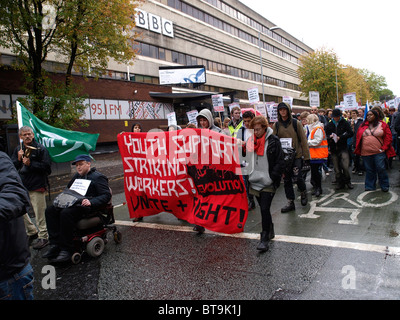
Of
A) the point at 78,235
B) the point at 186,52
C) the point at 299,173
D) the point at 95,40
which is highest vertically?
the point at 186,52

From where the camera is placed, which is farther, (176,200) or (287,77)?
(287,77)

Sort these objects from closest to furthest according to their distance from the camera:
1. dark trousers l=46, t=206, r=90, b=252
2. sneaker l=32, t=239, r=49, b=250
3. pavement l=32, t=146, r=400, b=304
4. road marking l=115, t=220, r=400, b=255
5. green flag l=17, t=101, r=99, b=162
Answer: pavement l=32, t=146, r=400, b=304, road marking l=115, t=220, r=400, b=255, dark trousers l=46, t=206, r=90, b=252, sneaker l=32, t=239, r=49, b=250, green flag l=17, t=101, r=99, b=162

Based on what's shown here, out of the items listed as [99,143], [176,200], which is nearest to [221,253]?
[176,200]

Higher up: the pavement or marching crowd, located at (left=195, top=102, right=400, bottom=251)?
marching crowd, located at (left=195, top=102, right=400, bottom=251)

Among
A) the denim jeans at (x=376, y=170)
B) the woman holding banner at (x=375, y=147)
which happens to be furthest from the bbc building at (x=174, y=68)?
the denim jeans at (x=376, y=170)

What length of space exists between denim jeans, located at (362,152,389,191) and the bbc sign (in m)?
26.5

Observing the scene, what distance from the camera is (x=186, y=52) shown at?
35938mm

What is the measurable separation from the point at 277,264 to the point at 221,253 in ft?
2.71

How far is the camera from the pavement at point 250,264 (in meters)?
3.28

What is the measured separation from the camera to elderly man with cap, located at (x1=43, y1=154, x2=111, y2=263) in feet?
14.3

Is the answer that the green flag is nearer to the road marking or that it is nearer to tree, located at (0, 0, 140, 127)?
the road marking

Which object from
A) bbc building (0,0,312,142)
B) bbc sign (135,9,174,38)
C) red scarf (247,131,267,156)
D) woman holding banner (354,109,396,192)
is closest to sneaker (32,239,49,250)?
red scarf (247,131,267,156)

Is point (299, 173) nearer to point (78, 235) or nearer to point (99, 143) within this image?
point (78, 235)

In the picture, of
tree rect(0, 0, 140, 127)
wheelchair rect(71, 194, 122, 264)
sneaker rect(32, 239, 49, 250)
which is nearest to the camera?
wheelchair rect(71, 194, 122, 264)
